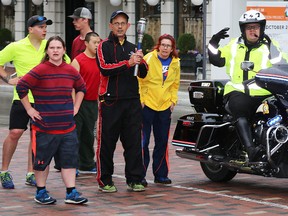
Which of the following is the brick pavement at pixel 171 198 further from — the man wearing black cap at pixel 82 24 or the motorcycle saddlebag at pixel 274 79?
the man wearing black cap at pixel 82 24

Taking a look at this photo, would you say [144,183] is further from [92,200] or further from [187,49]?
[187,49]

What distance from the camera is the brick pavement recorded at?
909cm

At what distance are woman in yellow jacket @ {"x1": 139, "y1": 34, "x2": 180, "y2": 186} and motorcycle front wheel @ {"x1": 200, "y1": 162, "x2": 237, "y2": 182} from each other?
19.6 inches

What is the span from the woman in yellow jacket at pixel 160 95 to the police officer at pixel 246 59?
1.95 ft

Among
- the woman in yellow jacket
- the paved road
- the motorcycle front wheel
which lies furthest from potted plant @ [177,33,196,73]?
the woman in yellow jacket

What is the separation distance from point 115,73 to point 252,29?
4.89 feet

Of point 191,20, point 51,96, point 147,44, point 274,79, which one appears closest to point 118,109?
point 51,96

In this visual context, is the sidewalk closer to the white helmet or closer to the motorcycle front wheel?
the motorcycle front wheel

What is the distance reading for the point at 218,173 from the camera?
10805 mm

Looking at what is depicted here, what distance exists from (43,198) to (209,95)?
91.6 inches

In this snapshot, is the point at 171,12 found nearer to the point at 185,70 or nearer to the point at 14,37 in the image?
the point at 185,70

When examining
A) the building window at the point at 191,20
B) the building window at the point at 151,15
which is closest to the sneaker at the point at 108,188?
the building window at the point at 191,20

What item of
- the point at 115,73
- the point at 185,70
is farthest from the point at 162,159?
the point at 185,70

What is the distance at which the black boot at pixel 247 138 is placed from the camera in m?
9.81
